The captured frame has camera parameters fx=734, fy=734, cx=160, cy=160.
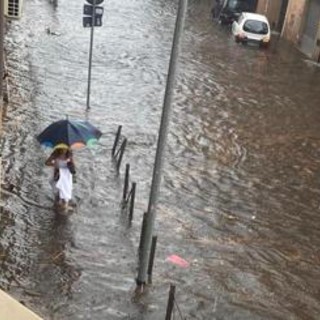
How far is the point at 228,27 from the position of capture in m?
37.2

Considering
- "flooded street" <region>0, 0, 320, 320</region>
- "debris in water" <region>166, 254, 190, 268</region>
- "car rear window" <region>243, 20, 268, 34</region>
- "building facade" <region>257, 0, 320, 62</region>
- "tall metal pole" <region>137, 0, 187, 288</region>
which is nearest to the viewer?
"tall metal pole" <region>137, 0, 187, 288</region>

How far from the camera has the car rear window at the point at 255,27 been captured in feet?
107

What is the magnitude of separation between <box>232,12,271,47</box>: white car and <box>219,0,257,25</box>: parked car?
425cm

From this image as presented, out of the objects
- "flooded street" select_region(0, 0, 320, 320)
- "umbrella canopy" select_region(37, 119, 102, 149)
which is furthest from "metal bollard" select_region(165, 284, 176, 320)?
"umbrella canopy" select_region(37, 119, 102, 149)

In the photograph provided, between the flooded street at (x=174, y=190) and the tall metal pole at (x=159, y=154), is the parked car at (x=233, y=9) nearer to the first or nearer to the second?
the flooded street at (x=174, y=190)

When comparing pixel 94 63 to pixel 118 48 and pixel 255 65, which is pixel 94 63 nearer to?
pixel 118 48

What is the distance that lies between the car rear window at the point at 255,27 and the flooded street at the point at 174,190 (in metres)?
5.10

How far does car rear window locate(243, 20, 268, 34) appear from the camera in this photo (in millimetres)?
32500

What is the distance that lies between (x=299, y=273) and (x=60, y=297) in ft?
13.0

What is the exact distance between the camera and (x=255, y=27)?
32750 mm

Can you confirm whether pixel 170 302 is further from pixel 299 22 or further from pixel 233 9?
pixel 233 9

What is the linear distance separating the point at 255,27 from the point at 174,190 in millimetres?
20045

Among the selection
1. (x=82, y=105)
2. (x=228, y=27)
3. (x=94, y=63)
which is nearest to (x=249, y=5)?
(x=228, y=27)

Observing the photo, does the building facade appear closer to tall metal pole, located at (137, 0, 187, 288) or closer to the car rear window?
the car rear window
